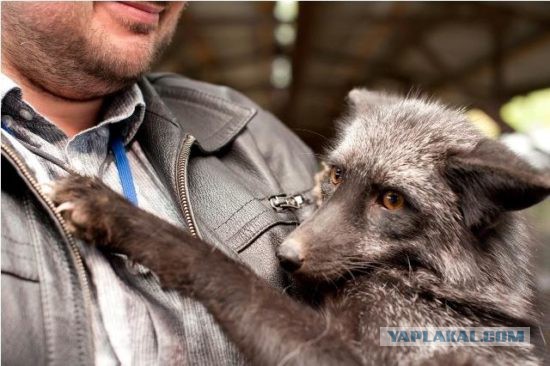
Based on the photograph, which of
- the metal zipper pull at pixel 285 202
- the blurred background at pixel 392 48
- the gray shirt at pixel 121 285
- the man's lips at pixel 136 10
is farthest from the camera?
the blurred background at pixel 392 48

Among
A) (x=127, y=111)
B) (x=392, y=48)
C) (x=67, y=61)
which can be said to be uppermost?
(x=67, y=61)

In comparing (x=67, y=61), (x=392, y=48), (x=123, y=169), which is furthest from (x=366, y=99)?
(x=392, y=48)

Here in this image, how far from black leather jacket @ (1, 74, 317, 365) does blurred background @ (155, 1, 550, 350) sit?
2339mm

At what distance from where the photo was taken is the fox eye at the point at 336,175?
2.36 meters

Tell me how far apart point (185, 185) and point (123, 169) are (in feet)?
0.78

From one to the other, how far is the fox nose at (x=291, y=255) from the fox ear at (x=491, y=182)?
1.92 ft

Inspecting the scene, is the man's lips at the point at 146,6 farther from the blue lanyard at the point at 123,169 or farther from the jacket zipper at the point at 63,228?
the jacket zipper at the point at 63,228

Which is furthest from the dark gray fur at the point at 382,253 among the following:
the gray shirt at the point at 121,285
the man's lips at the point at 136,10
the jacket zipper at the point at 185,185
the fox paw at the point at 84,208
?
the man's lips at the point at 136,10

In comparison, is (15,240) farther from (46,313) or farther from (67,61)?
(67,61)

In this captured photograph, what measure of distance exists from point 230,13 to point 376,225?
556cm

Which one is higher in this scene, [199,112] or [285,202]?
[199,112]

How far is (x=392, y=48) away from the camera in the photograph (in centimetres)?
852

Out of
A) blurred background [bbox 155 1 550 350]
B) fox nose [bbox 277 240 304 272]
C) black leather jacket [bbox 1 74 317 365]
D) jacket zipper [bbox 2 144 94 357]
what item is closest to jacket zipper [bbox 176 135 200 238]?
black leather jacket [bbox 1 74 317 365]

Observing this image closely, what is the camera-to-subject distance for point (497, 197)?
78.5 inches
